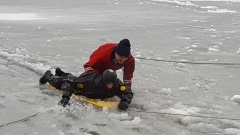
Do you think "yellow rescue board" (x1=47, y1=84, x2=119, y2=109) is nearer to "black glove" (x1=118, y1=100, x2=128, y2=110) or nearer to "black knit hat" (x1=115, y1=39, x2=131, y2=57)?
"black glove" (x1=118, y1=100, x2=128, y2=110)

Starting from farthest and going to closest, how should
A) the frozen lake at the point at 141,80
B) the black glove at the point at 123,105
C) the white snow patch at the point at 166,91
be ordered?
the white snow patch at the point at 166,91
the black glove at the point at 123,105
the frozen lake at the point at 141,80

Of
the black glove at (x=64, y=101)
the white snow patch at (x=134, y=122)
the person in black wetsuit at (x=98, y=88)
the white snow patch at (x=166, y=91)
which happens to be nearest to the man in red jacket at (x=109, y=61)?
the person in black wetsuit at (x=98, y=88)

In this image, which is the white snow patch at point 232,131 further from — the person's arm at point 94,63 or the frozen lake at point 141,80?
A: the person's arm at point 94,63

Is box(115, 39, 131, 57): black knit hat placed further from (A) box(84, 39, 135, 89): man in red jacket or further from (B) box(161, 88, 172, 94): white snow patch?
(B) box(161, 88, 172, 94): white snow patch

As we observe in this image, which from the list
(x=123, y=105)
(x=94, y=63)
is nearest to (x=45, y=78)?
(x=94, y=63)

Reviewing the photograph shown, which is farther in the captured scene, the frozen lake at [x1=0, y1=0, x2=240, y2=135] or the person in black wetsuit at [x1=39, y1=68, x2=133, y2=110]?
the person in black wetsuit at [x1=39, y1=68, x2=133, y2=110]

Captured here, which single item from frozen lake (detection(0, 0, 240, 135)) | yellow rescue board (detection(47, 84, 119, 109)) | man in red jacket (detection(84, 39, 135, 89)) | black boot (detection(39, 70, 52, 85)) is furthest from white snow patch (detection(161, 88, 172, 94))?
black boot (detection(39, 70, 52, 85))

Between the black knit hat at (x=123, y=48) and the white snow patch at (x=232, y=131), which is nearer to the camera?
the white snow patch at (x=232, y=131)

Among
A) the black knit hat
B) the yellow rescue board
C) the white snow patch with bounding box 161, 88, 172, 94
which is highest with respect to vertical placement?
the black knit hat

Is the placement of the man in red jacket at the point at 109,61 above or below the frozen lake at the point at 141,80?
above

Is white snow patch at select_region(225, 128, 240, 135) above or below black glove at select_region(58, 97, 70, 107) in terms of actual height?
below

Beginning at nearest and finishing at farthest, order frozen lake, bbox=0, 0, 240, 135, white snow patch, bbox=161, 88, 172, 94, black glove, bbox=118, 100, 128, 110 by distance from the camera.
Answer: frozen lake, bbox=0, 0, 240, 135 → black glove, bbox=118, 100, 128, 110 → white snow patch, bbox=161, 88, 172, 94

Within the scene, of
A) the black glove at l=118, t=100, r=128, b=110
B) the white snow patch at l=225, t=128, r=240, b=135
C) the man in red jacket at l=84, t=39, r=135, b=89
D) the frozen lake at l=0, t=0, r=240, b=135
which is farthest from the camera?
the man in red jacket at l=84, t=39, r=135, b=89

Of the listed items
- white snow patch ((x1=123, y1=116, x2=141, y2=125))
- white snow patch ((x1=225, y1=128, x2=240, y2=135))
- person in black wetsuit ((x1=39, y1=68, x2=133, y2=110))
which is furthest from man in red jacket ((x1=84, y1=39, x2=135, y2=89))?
white snow patch ((x1=225, y1=128, x2=240, y2=135))
